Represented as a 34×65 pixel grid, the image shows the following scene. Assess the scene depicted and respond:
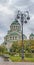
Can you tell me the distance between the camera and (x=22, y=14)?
25.9 m

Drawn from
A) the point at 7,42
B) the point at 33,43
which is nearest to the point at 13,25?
the point at 7,42

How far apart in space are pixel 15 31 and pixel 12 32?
209 centimetres

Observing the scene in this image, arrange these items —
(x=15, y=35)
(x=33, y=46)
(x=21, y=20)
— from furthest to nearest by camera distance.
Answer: (x=15, y=35)
(x=33, y=46)
(x=21, y=20)

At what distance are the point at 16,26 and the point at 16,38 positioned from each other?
172 inches

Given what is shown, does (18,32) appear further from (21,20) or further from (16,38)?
(21,20)

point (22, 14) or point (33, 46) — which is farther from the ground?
point (22, 14)

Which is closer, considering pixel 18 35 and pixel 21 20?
pixel 21 20

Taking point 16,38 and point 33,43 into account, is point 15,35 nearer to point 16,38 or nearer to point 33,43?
point 16,38

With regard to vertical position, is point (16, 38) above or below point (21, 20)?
below

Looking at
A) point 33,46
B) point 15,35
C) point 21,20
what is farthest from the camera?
point 15,35

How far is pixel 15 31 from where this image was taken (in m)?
85.5

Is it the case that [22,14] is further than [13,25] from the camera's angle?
No

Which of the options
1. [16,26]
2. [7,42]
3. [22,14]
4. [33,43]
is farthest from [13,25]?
[22,14]

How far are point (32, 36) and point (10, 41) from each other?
27.1 ft
